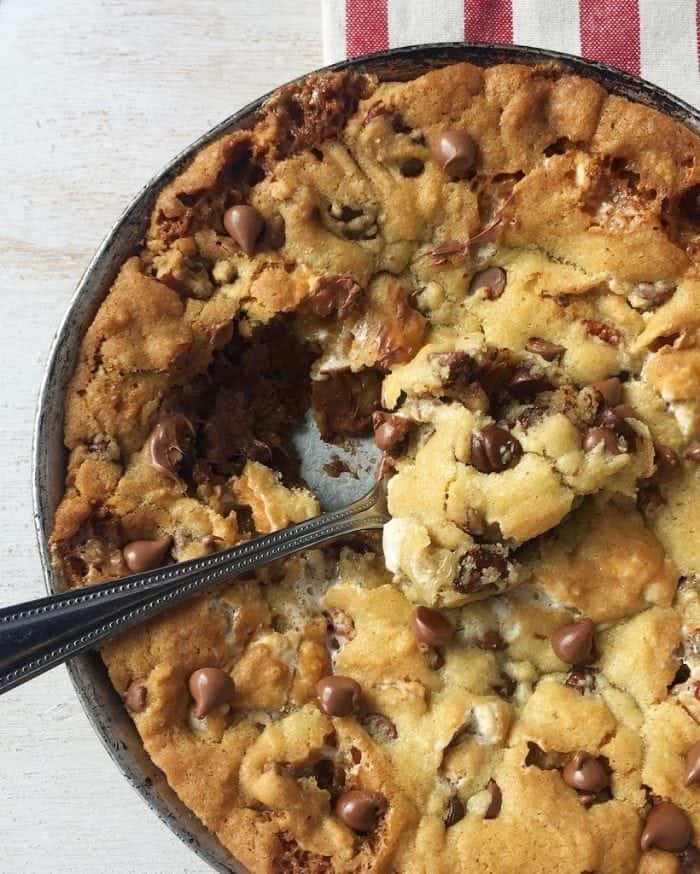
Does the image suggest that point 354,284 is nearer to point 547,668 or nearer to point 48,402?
point 48,402

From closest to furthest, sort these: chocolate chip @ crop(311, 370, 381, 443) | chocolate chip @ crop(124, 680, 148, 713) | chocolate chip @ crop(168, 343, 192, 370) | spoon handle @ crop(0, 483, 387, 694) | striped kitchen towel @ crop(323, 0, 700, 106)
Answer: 1. spoon handle @ crop(0, 483, 387, 694)
2. chocolate chip @ crop(124, 680, 148, 713)
3. chocolate chip @ crop(168, 343, 192, 370)
4. chocolate chip @ crop(311, 370, 381, 443)
5. striped kitchen towel @ crop(323, 0, 700, 106)

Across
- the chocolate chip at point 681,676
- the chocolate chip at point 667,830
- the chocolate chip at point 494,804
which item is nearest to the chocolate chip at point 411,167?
the chocolate chip at point 681,676

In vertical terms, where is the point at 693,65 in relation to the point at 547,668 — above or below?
above

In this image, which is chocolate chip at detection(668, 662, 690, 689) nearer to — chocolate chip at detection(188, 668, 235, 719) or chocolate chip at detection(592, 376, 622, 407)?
chocolate chip at detection(592, 376, 622, 407)

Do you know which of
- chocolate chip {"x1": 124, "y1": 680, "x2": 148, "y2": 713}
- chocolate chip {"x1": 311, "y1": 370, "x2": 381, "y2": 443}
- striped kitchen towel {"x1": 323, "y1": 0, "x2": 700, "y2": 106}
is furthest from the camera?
striped kitchen towel {"x1": 323, "y1": 0, "x2": 700, "y2": 106}

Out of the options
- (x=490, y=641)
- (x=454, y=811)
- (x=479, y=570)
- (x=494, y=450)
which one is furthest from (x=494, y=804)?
(x=494, y=450)

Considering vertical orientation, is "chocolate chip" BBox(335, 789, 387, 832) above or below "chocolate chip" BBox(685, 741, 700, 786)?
below

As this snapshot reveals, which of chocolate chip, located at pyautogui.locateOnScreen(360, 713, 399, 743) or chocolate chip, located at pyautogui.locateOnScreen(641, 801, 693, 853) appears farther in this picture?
chocolate chip, located at pyautogui.locateOnScreen(360, 713, 399, 743)

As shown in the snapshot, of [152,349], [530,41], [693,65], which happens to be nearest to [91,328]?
[152,349]

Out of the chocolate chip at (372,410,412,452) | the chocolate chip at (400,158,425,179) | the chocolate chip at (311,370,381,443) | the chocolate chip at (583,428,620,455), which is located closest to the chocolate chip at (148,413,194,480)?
the chocolate chip at (311,370,381,443)
